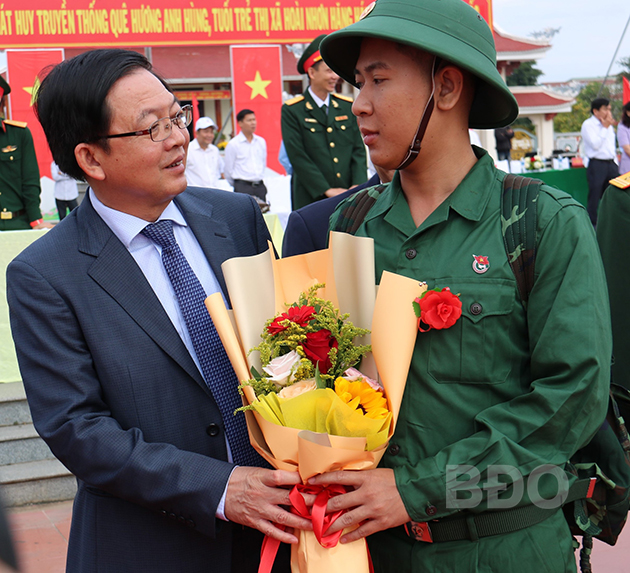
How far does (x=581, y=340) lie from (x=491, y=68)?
0.66m

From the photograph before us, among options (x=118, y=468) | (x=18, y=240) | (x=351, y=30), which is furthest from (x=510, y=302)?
(x=18, y=240)

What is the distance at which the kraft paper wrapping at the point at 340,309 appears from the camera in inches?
58.9

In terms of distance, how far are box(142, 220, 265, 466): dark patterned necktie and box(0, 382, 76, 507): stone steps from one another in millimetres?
2693

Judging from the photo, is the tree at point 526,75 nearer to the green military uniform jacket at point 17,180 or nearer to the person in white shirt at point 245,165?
the person in white shirt at point 245,165

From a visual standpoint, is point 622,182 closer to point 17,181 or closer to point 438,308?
point 438,308

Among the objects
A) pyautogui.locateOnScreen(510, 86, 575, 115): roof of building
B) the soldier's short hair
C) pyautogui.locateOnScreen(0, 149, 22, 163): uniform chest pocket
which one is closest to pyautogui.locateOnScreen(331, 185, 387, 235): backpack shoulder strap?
the soldier's short hair

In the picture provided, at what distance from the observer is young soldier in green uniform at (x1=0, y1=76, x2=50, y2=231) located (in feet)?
20.9

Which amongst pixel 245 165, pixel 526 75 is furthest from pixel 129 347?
pixel 526 75

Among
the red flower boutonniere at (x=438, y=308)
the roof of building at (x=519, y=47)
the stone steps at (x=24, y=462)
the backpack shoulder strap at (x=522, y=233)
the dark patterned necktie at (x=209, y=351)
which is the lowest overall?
the stone steps at (x=24, y=462)

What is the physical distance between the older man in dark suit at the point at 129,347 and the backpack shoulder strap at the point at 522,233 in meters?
0.76

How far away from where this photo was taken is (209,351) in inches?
73.7

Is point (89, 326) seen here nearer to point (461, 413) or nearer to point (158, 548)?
point (158, 548)

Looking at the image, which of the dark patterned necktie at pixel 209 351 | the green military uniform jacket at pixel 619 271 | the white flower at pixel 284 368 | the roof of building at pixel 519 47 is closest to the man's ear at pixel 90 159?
the dark patterned necktie at pixel 209 351

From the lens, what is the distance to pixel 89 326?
1.78 metres
